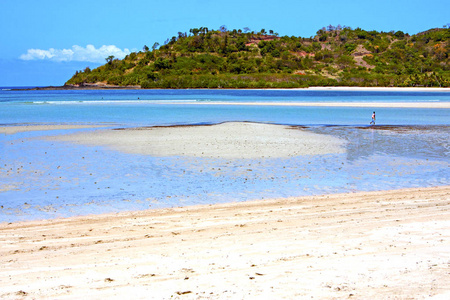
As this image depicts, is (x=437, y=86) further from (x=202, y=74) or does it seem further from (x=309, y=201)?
(x=309, y=201)

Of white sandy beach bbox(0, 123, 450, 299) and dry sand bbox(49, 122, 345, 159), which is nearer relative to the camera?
white sandy beach bbox(0, 123, 450, 299)

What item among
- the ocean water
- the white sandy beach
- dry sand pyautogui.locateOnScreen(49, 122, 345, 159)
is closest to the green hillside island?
dry sand pyautogui.locateOnScreen(49, 122, 345, 159)

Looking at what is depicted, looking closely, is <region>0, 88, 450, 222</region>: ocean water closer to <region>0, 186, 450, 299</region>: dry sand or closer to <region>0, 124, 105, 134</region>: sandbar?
<region>0, 186, 450, 299</region>: dry sand

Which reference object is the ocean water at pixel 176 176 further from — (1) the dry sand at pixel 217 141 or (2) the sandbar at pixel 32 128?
(2) the sandbar at pixel 32 128

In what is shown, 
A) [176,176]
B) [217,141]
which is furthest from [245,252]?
[217,141]

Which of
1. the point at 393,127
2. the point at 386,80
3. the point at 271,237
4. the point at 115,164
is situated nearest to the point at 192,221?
the point at 271,237

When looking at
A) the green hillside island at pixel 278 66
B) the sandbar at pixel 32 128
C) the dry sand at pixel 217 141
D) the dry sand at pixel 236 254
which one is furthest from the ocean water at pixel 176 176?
the green hillside island at pixel 278 66

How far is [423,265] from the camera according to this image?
20.0ft

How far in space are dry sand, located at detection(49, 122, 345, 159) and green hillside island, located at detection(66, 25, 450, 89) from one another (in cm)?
11105

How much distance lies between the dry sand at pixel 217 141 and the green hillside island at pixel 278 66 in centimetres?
11105

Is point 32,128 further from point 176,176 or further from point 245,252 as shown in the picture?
point 245,252

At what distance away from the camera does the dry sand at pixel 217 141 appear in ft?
62.1

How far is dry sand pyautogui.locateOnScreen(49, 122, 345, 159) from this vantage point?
746 inches

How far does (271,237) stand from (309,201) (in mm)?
3337
